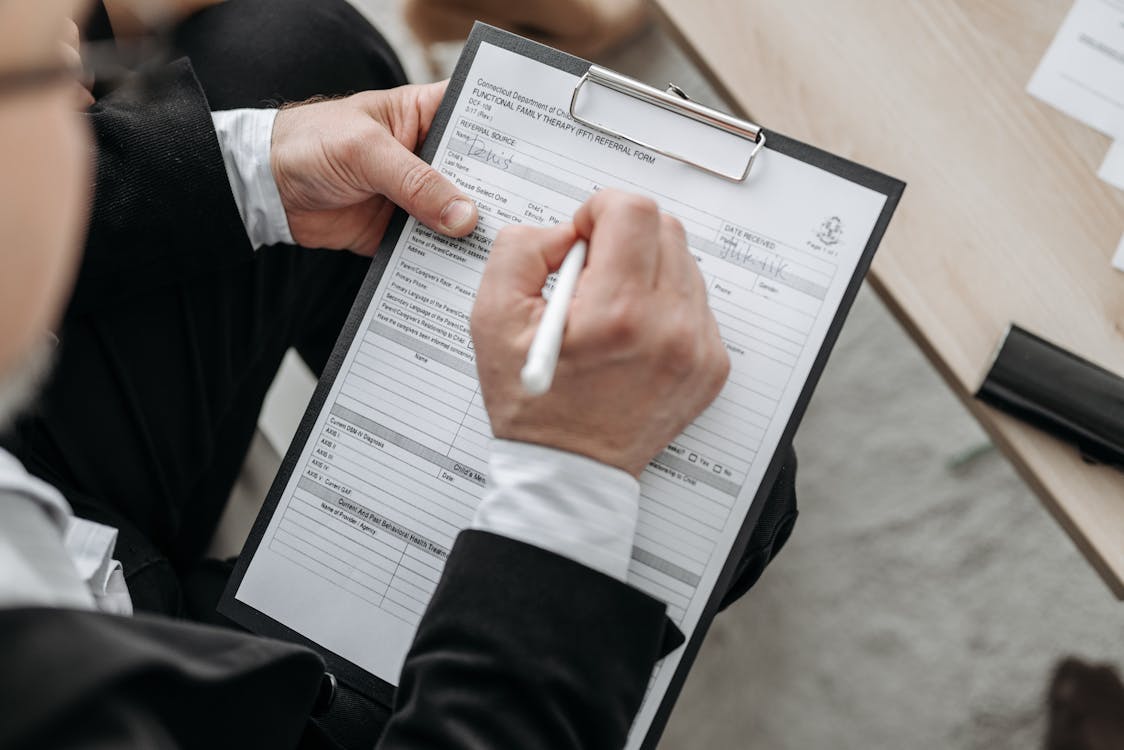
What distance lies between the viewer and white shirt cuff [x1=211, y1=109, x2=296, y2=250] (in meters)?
0.60

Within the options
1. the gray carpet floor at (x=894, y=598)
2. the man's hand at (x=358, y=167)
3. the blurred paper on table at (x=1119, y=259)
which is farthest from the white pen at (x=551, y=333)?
the gray carpet floor at (x=894, y=598)

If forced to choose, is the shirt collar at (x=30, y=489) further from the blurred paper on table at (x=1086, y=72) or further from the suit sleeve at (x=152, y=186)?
the blurred paper on table at (x=1086, y=72)

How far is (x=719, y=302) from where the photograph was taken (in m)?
0.50

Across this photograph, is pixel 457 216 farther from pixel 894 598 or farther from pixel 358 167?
pixel 894 598

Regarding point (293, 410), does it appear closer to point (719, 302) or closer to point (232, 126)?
point (232, 126)

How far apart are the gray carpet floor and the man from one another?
396mm

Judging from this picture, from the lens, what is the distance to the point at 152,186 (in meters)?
0.57

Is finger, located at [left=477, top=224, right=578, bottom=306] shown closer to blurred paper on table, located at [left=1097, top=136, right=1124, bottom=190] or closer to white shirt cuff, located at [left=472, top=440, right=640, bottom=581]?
white shirt cuff, located at [left=472, top=440, right=640, bottom=581]

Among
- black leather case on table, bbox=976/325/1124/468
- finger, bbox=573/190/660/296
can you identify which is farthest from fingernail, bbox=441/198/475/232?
black leather case on table, bbox=976/325/1124/468

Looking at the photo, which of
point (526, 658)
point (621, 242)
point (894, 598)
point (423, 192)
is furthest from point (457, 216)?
point (894, 598)

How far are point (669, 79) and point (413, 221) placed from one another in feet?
2.61

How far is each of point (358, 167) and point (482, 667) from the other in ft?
1.16

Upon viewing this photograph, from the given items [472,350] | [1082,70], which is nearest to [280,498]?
[472,350]

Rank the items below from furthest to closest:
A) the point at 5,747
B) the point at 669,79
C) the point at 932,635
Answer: the point at 669,79
the point at 932,635
the point at 5,747
